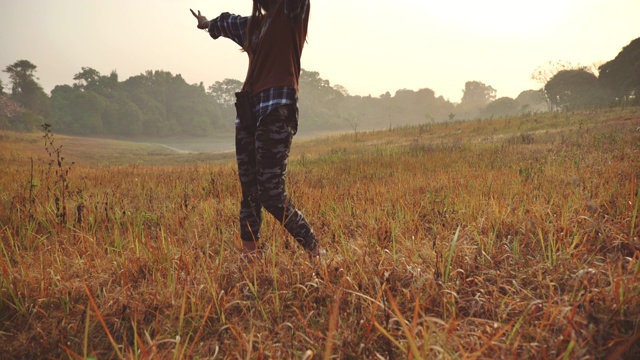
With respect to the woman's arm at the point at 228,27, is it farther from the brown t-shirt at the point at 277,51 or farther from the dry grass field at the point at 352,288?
the dry grass field at the point at 352,288

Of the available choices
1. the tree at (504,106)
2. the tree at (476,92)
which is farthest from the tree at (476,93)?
the tree at (504,106)

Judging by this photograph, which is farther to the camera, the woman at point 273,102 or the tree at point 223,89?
the tree at point 223,89

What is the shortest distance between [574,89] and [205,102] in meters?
66.2

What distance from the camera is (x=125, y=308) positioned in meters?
→ 1.65

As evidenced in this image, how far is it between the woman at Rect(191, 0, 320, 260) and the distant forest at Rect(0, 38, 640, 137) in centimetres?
1954

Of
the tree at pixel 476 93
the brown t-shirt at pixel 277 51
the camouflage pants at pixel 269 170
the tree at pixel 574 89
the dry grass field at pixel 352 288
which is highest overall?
the tree at pixel 476 93

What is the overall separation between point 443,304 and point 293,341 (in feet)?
2.51

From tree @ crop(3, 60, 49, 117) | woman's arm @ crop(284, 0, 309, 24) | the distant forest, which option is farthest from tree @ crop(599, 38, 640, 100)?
tree @ crop(3, 60, 49, 117)

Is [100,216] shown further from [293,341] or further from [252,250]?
[293,341]

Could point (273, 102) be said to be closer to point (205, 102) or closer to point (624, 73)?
point (624, 73)

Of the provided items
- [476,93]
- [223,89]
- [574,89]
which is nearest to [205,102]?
[223,89]

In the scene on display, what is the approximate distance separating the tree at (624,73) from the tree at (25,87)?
7227 cm

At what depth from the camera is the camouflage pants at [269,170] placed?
208 centimetres

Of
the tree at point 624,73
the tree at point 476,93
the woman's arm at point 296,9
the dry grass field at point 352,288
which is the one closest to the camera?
the dry grass field at point 352,288
